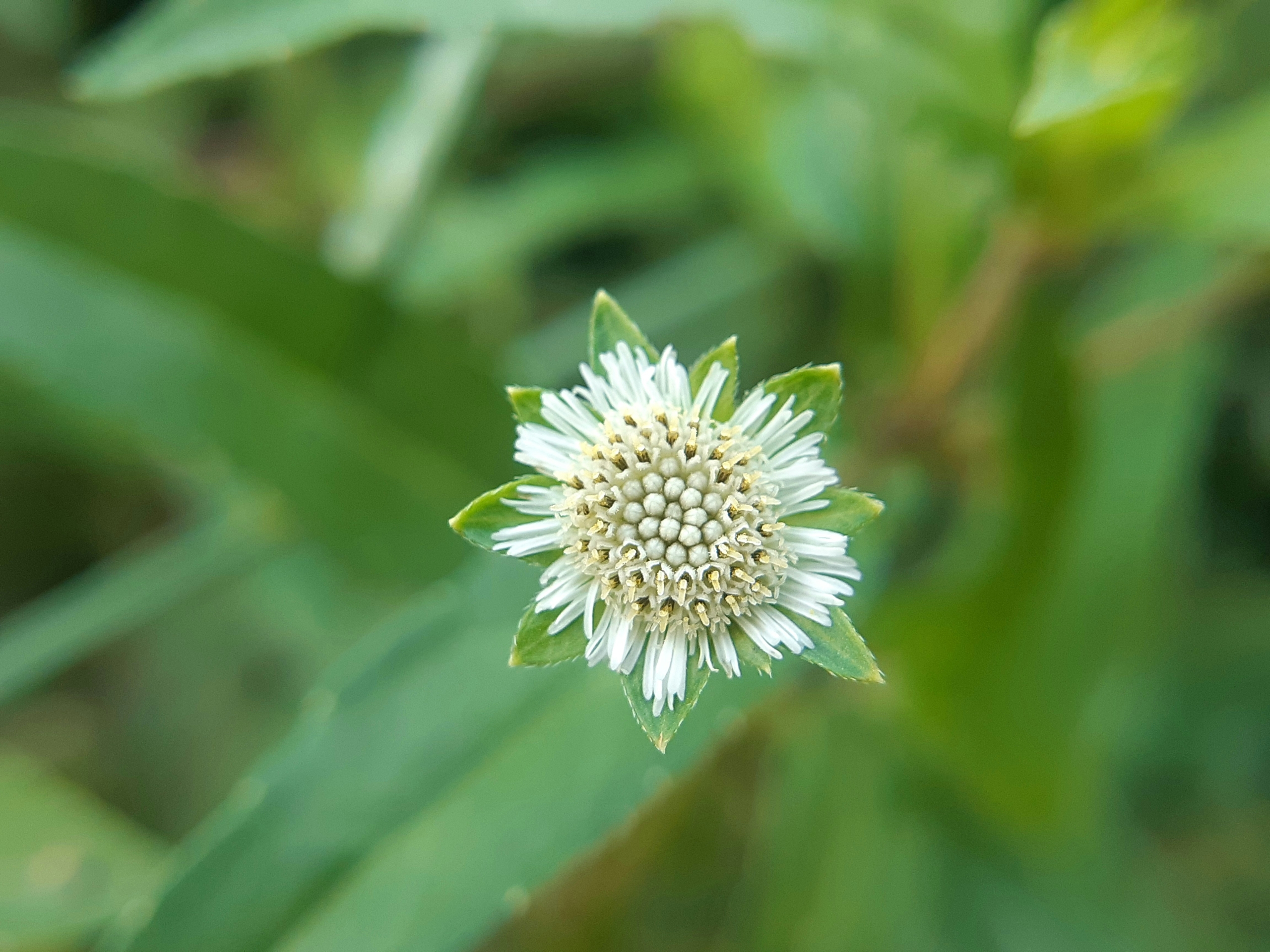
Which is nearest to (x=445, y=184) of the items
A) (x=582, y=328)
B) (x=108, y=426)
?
(x=582, y=328)

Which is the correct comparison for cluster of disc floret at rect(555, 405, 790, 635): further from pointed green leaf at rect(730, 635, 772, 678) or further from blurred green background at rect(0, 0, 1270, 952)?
blurred green background at rect(0, 0, 1270, 952)

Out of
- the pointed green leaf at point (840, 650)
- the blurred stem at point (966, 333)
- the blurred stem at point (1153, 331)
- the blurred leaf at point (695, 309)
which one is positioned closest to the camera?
the pointed green leaf at point (840, 650)

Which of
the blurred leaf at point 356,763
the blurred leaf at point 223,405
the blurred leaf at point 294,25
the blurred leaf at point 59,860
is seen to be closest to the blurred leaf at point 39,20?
the blurred leaf at point 223,405

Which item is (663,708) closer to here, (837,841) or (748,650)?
(748,650)

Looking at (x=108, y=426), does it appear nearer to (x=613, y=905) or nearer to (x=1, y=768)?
(x=1, y=768)

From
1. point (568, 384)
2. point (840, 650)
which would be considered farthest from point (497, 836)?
point (568, 384)

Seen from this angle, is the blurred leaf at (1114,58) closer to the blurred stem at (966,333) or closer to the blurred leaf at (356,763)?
the blurred stem at (966,333)
